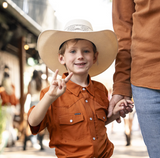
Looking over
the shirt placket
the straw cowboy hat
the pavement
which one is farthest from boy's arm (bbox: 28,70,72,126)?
the pavement

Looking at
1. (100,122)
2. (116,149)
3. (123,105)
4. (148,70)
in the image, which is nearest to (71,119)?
(100,122)

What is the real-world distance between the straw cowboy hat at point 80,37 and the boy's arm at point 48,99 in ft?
1.14

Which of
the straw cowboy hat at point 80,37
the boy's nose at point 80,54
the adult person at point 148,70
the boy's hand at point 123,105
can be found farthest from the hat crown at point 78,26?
the boy's hand at point 123,105

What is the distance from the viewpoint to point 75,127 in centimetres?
115

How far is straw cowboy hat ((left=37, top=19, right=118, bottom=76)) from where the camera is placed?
1.26 meters

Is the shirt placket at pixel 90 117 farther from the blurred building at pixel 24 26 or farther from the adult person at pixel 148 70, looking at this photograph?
the blurred building at pixel 24 26

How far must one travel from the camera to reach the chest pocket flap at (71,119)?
1.14 metres

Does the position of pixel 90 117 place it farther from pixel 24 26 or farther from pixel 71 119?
pixel 24 26

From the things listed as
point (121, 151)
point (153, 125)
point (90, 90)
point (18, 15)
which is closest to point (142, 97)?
point (153, 125)

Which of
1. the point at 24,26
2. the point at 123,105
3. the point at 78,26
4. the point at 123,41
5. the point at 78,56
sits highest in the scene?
the point at 24,26

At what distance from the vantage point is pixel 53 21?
3943mm

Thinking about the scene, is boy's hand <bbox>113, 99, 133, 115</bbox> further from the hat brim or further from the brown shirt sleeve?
the hat brim

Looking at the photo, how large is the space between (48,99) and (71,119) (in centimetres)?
21

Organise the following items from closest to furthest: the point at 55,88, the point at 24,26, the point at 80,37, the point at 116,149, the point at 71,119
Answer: the point at 55,88, the point at 71,119, the point at 80,37, the point at 116,149, the point at 24,26
